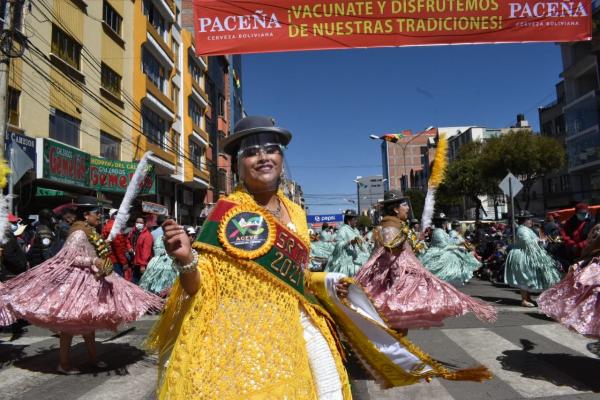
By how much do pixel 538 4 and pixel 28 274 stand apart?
22.1 ft

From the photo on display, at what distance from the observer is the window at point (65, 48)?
1642cm

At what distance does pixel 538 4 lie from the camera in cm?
593

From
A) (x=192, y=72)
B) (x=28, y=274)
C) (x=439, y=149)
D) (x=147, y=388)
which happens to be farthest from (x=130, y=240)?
(x=192, y=72)

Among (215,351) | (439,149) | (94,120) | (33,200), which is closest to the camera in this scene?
(215,351)

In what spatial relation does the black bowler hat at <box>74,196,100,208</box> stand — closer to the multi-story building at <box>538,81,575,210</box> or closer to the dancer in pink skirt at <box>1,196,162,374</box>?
the dancer in pink skirt at <box>1,196,162,374</box>

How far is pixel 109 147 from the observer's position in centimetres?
2045

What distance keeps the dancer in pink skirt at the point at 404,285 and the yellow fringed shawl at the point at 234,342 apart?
2.67m

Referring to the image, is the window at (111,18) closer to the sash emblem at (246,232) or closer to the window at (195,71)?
the window at (195,71)

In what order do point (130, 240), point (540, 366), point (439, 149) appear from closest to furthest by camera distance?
point (540, 366) → point (439, 149) → point (130, 240)

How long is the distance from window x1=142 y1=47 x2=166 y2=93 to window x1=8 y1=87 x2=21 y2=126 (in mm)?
10230

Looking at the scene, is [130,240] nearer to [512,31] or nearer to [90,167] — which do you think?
[90,167]

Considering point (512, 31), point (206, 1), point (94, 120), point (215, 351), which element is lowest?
point (215, 351)

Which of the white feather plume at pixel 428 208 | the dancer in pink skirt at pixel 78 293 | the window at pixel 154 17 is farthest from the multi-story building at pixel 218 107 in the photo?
the dancer in pink skirt at pixel 78 293

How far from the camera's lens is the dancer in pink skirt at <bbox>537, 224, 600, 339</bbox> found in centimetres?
427
